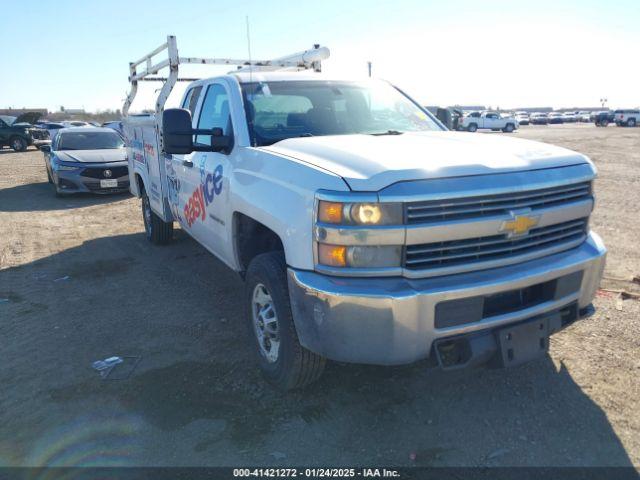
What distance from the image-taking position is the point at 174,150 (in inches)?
142

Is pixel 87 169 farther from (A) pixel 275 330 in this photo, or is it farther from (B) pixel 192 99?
(A) pixel 275 330

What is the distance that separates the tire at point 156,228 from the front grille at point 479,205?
201 inches

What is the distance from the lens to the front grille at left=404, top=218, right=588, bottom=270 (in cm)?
254

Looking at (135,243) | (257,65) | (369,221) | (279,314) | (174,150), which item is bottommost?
(135,243)

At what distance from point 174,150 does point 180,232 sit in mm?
4565

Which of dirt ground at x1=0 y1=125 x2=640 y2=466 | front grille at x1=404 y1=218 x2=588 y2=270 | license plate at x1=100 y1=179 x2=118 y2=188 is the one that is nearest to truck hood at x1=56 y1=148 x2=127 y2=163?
license plate at x1=100 y1=179 x2=118 y2=188

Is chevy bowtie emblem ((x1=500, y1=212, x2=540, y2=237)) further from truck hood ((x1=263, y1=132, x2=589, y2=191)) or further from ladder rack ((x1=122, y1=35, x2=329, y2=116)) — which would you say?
ladder rack ((x1=122, y1=35, x2=329, y2=116))

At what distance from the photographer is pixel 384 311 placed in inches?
95.8

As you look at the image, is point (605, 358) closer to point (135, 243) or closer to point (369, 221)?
point (369, 221)

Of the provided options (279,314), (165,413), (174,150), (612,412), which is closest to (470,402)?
(612,412)

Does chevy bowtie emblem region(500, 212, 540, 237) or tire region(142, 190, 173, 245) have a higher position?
chevy bowtie emblem region(500, 212, 540, 237)

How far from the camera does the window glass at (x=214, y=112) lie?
4066 millimetres

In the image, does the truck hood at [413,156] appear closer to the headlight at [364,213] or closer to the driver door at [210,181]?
the headlight at [364,213]

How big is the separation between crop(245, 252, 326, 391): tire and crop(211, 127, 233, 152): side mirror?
1.00m
